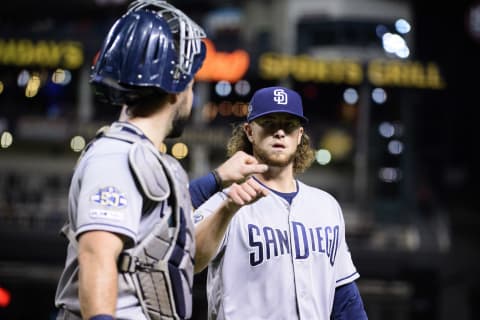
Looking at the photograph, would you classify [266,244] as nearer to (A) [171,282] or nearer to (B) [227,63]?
(A) [171,282]

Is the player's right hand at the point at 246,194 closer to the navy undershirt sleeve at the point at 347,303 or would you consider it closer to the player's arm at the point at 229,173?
the player's arm at the point at 229,173

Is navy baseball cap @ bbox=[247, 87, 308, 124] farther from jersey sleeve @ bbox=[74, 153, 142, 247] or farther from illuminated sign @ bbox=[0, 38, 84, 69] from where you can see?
illuminated sign @ bbox=[0, 38, 84, 69]

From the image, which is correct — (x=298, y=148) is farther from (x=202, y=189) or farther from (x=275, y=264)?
(x=202, y=189)

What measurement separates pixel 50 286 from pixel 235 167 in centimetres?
1728

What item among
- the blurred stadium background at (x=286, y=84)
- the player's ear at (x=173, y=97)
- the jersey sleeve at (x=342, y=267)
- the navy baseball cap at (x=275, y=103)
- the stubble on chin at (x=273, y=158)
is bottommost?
the jersey sleeve at (x=342, y=267)

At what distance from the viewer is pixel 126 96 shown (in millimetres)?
2861

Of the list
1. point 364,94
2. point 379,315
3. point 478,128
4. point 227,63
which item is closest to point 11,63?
point 227,63

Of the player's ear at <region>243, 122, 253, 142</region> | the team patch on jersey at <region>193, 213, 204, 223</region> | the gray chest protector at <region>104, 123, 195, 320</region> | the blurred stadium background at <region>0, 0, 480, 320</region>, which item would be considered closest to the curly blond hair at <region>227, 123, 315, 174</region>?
the player's ear at <region>243, 122, 253, 142</region>

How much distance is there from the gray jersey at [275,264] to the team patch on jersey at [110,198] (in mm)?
1552

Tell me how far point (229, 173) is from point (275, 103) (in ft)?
3.52

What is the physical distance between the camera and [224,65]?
3372 cm

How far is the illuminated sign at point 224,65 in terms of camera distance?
109 ft

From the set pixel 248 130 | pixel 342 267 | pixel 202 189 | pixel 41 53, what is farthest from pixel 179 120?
pixel 41 53

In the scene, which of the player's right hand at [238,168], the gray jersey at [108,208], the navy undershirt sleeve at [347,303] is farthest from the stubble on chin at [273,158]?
the gray jersey at [108,208]
